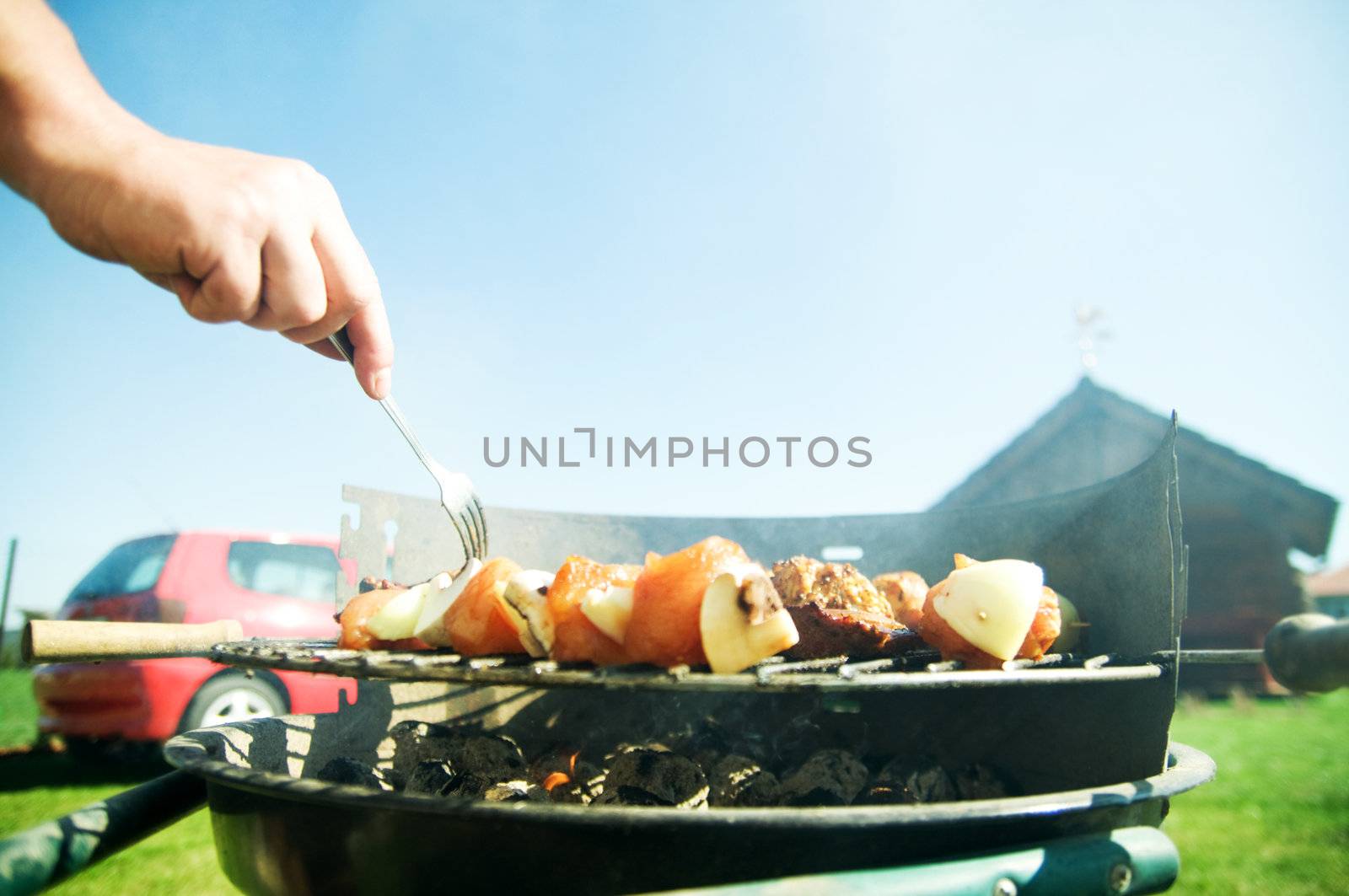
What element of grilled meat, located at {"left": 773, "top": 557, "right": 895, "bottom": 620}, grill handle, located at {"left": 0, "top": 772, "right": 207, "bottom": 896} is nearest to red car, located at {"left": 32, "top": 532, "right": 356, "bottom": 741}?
grill handle, located at {"left": 0, "top": 772, "right": 207, "bottom": 896}

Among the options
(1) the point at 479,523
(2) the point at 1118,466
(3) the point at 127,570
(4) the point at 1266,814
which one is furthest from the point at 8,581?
(2) the point at 1118,466

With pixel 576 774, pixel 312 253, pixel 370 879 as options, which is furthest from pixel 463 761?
pixel 312 253

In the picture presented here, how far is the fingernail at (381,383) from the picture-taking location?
1.78 m

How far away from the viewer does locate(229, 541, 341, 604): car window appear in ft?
20.5

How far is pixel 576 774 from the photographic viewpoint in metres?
2.23

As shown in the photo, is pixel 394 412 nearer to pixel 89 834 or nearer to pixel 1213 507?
pixel 89 834

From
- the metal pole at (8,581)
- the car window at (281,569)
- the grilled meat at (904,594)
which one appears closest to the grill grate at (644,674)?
the grilled meat at (904,594)

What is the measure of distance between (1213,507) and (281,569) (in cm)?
1513

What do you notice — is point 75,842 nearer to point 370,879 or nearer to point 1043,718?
point 370,879

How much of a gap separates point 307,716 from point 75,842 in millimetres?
1161

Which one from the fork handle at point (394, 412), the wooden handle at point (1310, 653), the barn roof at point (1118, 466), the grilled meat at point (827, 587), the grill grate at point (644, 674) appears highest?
the barn roof at point (1118, 466)

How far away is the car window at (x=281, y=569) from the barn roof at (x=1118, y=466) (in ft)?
32.7

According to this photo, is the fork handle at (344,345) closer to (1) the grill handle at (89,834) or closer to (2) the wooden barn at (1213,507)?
(1) the grill handle at (89,834)

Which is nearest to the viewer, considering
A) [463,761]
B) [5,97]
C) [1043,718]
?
Result: [5,97]
